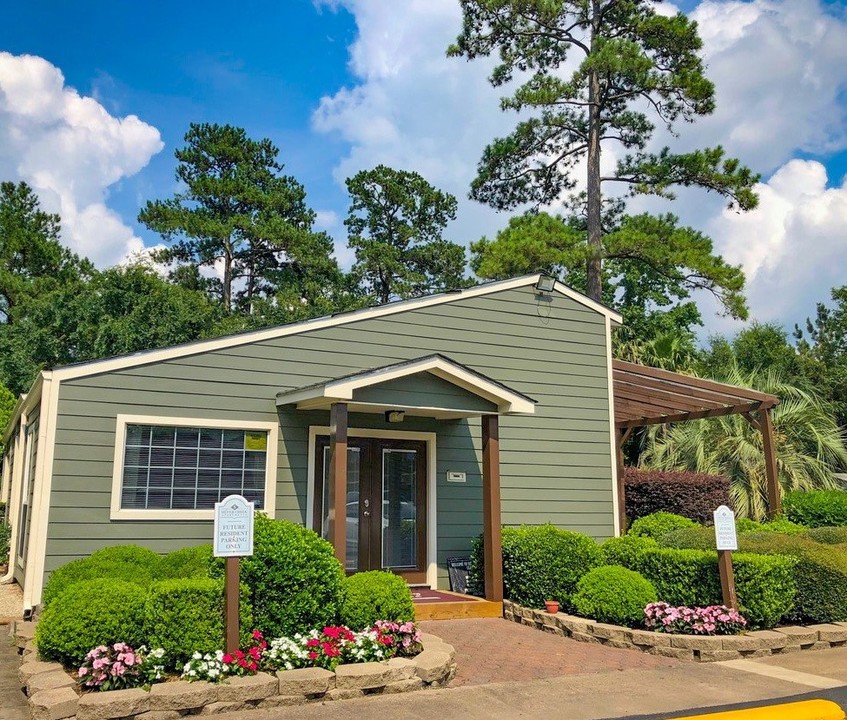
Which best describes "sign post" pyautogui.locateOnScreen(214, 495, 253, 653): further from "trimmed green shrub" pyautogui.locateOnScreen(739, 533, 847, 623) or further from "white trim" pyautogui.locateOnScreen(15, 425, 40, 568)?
"trimmed green shrub" pyautogui.locateOnScreen(739, 533, 847, 623)

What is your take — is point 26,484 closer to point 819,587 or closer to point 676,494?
point 819,587

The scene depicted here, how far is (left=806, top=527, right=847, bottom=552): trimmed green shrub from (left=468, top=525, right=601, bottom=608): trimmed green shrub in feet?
9.96

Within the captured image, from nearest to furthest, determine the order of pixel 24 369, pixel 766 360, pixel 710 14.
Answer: pixel 710 14
pixel 24 369
pixel 766 360

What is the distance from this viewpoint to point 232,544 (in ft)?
19.1

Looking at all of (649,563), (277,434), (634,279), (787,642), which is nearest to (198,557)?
(277,434)

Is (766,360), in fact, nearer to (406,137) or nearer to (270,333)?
(406,137)

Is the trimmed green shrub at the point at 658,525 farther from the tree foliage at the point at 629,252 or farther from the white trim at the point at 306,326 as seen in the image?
the tree foliage at the point at 629,252

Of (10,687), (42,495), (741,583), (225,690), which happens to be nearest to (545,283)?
(741,583)

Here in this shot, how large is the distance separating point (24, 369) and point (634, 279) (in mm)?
21437

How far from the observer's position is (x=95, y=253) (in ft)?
102

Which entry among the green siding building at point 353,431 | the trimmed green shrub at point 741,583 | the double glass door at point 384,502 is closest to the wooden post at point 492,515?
the green siding building at point 353,431

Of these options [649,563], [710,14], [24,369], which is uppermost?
[710,14]

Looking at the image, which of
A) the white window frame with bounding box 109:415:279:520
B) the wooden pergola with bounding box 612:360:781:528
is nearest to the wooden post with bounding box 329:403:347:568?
the white window frame with bounding box 109:415:279:520

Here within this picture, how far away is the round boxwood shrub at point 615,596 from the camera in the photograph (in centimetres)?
787
